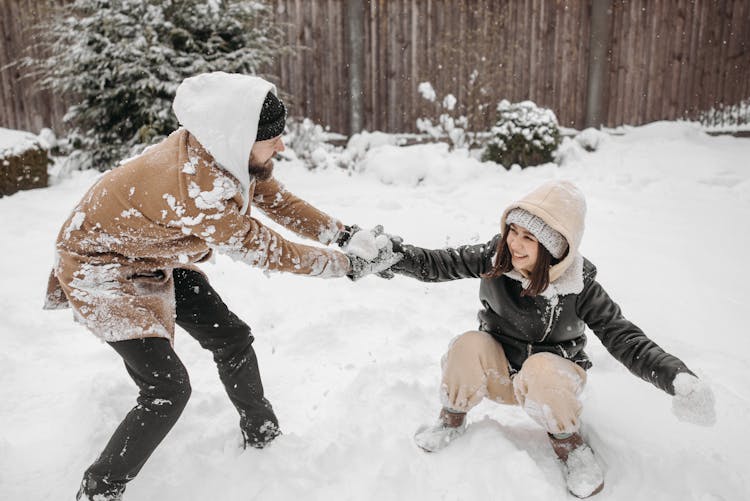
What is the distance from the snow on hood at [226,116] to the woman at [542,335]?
810 millimetres

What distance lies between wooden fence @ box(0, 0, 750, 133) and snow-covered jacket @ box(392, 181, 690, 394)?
5.68m

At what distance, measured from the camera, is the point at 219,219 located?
1.60 m

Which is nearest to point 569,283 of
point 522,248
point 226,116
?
point 522,248

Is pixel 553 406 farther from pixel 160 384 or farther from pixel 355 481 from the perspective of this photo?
pixel 160 384

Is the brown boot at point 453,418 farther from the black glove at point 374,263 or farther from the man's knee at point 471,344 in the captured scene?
the black glove at point 374,263

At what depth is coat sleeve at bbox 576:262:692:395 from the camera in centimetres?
168

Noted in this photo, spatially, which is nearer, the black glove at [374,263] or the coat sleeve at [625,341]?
the coat sleeve at [625,341]

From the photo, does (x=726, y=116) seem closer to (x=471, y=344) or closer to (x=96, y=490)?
(x=471, y=344)

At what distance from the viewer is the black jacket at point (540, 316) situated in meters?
1.80


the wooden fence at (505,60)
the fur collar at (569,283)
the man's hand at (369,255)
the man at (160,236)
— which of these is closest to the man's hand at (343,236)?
the man's hand at (369,255)

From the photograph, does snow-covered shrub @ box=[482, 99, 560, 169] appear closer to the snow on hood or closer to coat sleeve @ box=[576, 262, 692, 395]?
coat sleeve @ box=[576, 262, 692, 395]

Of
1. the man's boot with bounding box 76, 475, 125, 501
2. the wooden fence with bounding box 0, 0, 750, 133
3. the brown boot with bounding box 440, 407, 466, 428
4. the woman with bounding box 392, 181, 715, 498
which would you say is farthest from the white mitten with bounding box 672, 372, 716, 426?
the wooden fence with bounding box 0, 0, 750, 133

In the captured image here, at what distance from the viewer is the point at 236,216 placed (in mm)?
1627

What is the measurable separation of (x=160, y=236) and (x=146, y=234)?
0.04 meters
